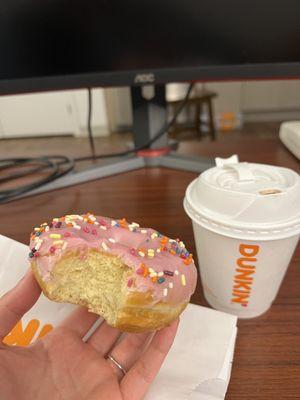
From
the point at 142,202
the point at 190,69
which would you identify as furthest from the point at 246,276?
the point at 190,69

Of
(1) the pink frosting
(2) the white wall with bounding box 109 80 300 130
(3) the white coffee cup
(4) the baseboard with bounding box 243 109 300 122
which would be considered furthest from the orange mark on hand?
(4) the baseboard with bounding box 243 109 300 122

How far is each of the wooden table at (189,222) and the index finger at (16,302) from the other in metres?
0.23

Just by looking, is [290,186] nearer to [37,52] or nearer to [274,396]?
[274,396]

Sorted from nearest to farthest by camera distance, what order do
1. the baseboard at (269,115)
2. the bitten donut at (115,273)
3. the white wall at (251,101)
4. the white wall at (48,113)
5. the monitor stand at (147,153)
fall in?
the bitten donut at (115,273), the monitor stand at (147,153), the white wall at (48,113), the white wall at (251,101), the baseboard at (269,115)

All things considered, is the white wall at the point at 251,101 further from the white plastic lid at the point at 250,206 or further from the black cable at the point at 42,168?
the white plastic lid at the point at 250,206

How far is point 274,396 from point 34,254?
0.31m

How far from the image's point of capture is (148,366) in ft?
1.13

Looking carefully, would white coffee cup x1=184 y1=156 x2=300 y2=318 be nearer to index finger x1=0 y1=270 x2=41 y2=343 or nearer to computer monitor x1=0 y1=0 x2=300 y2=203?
index finger x1=0 y1=270 x2=41 y2=343

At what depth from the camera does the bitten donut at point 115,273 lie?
316mm

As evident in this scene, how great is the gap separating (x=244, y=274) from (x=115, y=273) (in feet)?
0.58

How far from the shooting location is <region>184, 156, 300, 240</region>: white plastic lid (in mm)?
Result: 360

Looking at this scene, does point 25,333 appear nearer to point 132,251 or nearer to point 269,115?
point 132,251

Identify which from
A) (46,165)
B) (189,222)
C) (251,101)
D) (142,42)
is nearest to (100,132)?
(251,101)

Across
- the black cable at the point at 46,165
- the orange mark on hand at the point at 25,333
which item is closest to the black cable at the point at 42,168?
the black cable at the point at 46,165
